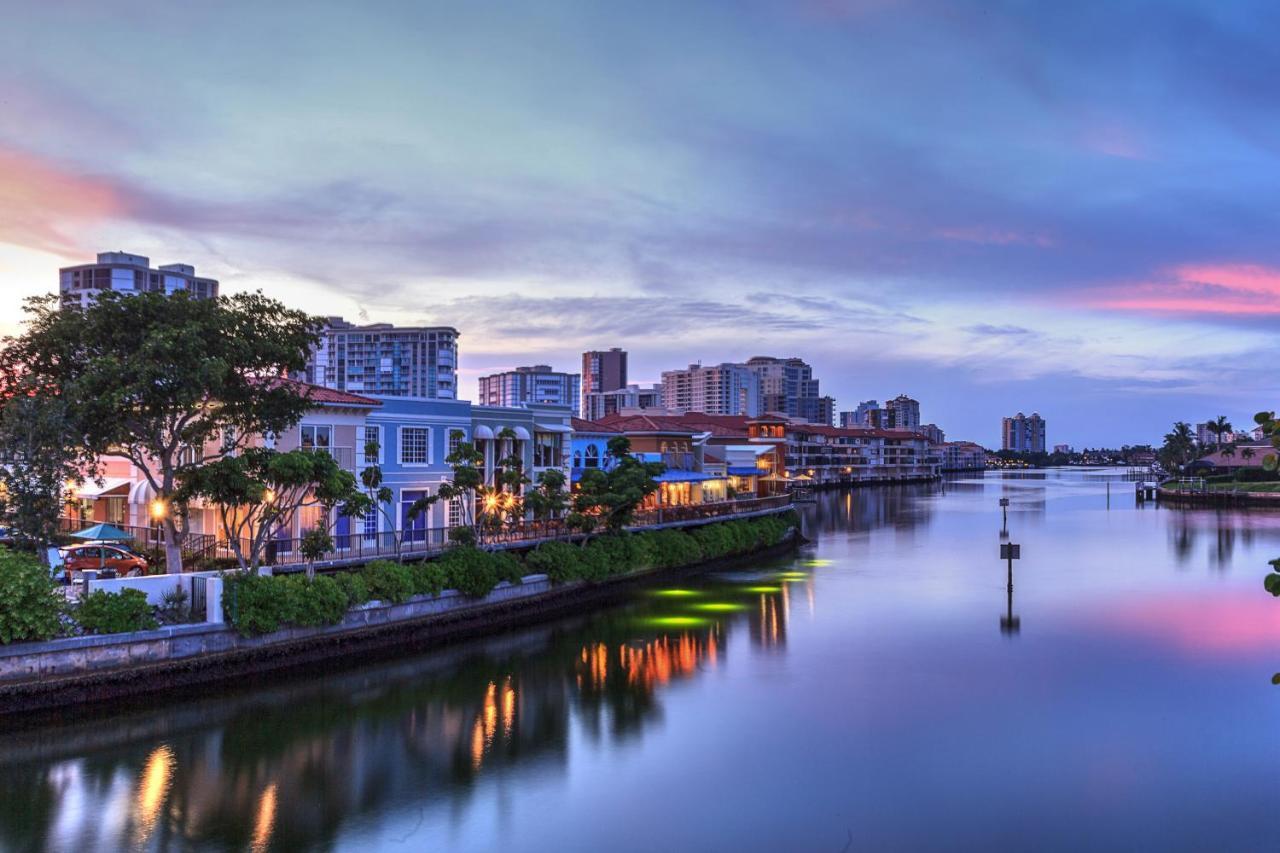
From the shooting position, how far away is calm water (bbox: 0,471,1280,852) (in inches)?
628

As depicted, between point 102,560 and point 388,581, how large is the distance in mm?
7930

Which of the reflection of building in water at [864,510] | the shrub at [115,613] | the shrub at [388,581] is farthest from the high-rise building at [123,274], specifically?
the shrub at [115,613]

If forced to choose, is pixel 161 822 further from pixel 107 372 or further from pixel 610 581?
pixel 610 581

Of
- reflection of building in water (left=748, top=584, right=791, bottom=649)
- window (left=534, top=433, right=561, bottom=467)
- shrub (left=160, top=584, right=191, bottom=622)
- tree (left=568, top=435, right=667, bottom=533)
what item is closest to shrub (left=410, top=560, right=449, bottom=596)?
shrub (left=160, top=584, right=191, bottom=622)

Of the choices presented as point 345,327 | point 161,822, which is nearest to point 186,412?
point 161,822

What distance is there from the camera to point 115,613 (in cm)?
2127

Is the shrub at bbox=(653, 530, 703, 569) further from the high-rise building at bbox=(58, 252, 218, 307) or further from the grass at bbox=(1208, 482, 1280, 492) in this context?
the grass at bbox=(1208, 482, 1280, 492)

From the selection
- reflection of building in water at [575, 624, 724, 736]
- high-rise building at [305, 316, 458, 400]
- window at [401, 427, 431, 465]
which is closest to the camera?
reflection of building in water at [575, 624, 724, 736]

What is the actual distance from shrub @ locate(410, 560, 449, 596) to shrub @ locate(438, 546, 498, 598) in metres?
0.27

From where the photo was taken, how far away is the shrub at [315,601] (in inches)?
959

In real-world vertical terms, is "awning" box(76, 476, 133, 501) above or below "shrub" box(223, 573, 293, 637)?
above

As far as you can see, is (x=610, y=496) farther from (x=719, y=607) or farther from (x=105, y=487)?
(x=105, y=487)

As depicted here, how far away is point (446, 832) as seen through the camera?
15719mm

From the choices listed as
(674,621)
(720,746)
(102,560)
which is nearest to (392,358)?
(674,621)
